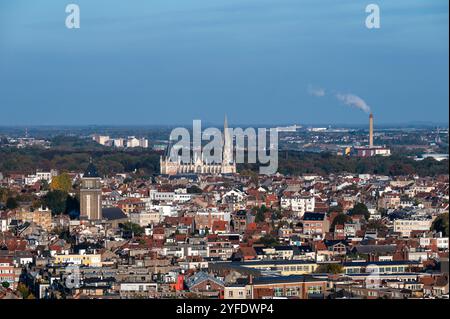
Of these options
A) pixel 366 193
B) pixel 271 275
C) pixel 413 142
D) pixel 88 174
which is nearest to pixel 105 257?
pixel 271 275

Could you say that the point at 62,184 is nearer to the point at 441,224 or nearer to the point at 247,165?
the point at 247,165

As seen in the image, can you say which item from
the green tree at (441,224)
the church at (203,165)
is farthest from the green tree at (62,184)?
the church at (203,165)

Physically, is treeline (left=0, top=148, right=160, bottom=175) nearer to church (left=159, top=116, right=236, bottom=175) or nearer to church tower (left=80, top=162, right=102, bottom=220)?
church (left=159, top=116, right=236, bottom=175)

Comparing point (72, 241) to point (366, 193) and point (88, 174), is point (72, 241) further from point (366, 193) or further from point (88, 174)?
point (366, 193)

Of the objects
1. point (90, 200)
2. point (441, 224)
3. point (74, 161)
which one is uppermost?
point (74, 161)

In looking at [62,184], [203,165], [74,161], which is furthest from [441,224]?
[74,161]

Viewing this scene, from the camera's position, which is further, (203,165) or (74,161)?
(203,165)

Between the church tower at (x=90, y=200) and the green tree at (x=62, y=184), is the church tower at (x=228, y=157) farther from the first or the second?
the church tower at (x=90, y=200)

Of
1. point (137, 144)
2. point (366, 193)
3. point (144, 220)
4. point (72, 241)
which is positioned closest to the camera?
point (72, 241)
